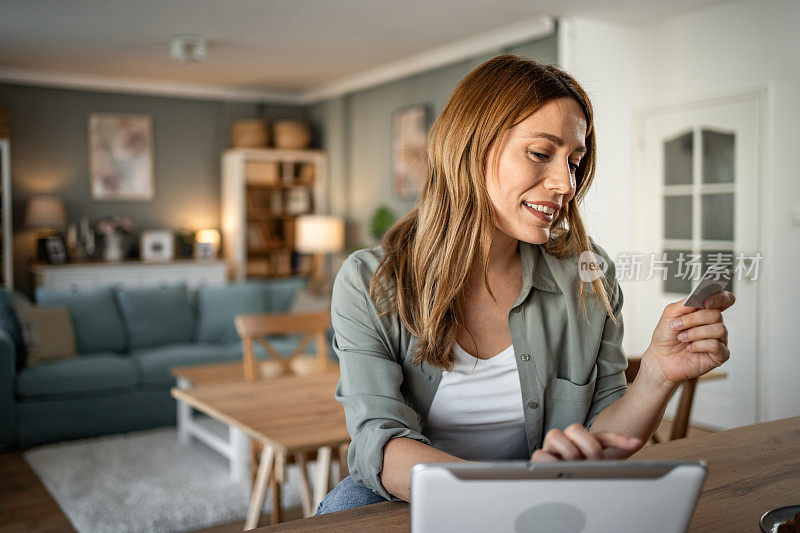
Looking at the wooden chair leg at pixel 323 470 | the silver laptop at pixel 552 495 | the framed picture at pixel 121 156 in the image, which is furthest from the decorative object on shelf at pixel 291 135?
the silver laptop at pixel 552 495

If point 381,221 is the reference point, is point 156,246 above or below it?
below

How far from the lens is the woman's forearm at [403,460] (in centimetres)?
111

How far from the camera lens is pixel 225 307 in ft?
17.7

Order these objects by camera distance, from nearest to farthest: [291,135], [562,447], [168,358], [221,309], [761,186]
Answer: [562,447] < [761,186] < [168,358] < [221,309] < [291,135]

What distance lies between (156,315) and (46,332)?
0.80 meters

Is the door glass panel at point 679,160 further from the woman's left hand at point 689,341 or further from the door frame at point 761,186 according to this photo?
the woman's left hand at point 689,341

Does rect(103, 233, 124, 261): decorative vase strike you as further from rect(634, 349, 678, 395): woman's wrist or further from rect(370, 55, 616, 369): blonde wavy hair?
rect(634, 349, 678, 395): woman's wrist

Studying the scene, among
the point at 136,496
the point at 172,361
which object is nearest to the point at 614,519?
the point at 136,496

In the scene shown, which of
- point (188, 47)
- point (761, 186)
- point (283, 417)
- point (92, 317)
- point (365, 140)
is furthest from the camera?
point (365, 140)

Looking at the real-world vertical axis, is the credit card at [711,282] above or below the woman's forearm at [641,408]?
above

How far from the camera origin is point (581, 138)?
1291mm

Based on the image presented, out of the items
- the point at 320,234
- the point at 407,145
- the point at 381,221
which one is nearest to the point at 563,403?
the point at 381,221

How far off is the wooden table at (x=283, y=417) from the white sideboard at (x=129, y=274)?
159 inches

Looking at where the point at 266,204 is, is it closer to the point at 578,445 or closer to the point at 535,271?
the point at 535,271
